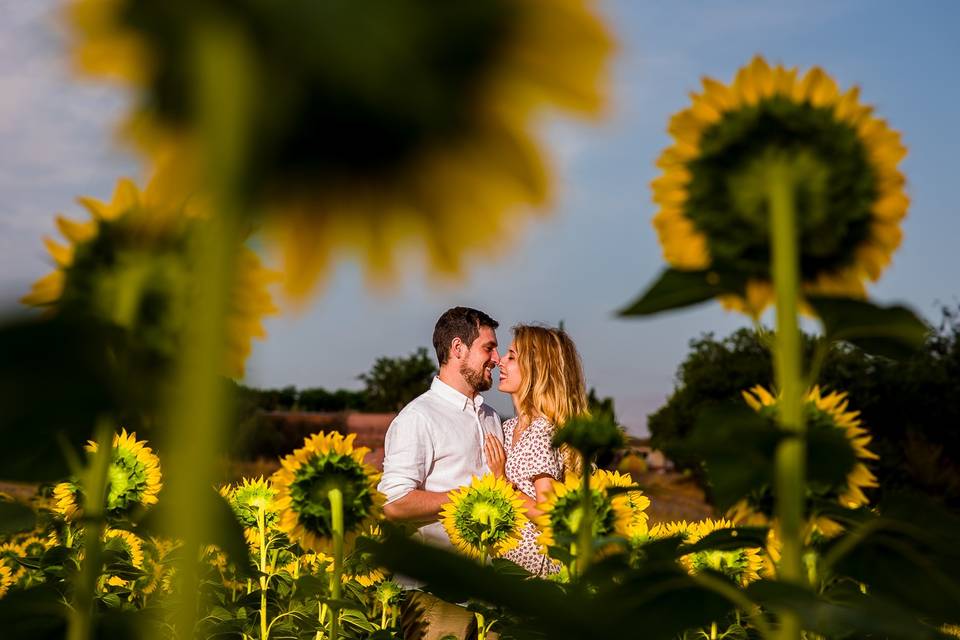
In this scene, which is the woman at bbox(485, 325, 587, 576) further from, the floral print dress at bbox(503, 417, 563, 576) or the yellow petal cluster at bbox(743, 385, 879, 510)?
the yellow petal cluster at bbox(743, 385, 879, 510)

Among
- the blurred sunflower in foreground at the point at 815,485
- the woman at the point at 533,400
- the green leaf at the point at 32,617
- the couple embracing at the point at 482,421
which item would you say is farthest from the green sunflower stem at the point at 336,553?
the woman at the point at 533,400

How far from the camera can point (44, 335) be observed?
0.31 metres

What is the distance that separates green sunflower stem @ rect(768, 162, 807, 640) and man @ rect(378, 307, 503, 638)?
100 inches

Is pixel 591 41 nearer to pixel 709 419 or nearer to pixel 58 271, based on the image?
pixel 58 271

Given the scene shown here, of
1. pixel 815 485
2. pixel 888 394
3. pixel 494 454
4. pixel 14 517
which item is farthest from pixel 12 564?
pixel 888 394

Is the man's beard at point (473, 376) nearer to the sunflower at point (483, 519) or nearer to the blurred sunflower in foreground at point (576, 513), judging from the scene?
the sunflower at point (483, 519)

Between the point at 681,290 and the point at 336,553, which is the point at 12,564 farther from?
the point at 681,290

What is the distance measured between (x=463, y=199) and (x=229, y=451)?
0.33ft

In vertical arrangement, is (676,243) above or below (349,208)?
above

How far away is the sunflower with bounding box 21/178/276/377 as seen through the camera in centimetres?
40

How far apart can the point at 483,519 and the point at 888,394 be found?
52.6ft

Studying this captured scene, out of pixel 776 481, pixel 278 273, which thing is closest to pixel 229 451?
pixel 278 273

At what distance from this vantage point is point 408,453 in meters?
3.81

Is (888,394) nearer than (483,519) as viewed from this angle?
No
